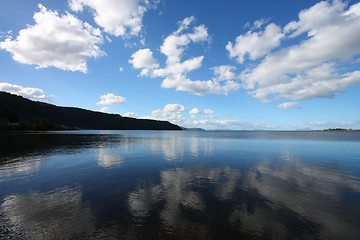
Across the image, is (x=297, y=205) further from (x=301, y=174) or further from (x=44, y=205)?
(x=44, y=205)

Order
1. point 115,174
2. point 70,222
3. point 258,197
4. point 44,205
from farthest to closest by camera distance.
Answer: point 115,174
point 258,197
point 44,205
point 70,222

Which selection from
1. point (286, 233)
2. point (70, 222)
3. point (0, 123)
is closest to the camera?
point (286, 233)

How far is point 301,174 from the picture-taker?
18.9 m

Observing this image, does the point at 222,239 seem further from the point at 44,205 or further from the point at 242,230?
the point at 44,205

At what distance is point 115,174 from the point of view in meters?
18.1

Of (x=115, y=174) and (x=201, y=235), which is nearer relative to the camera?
(x=201, y=235)

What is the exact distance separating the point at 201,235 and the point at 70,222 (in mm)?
6911

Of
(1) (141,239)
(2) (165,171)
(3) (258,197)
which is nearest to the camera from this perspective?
(1) (141,239)

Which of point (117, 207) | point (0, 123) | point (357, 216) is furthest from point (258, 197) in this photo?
point (0, 123)

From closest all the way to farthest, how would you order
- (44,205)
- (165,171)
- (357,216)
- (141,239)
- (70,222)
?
(141,239) < (70,222) < (357,216) < (44,205) < (165,171)

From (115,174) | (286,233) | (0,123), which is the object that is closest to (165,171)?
(115,174)

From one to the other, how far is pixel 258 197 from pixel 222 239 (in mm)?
6375

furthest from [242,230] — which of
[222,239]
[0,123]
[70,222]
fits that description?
[0,123]

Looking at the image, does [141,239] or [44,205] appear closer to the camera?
[141,239]
